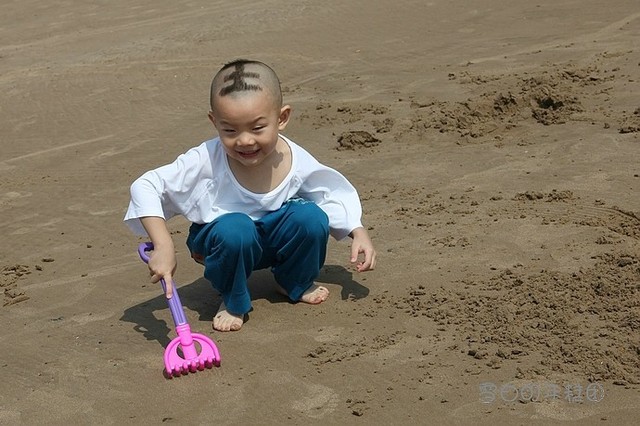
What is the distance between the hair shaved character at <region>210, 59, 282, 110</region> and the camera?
11.8ft

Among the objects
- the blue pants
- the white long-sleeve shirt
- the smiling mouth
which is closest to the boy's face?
the smiling mouth

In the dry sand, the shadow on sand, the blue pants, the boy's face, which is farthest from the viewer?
the shadow on sand

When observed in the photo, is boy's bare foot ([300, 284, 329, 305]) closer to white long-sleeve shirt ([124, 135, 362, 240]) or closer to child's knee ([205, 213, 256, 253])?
white long-sleeve shirt ([124, 135, 362, 240])

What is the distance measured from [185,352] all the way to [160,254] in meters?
0.35

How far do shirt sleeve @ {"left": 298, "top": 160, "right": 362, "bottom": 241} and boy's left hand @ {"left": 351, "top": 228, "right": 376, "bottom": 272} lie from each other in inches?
1.8

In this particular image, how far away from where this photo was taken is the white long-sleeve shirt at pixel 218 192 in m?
3.68

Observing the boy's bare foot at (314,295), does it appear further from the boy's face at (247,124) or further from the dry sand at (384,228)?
the boy's face at (247,124)

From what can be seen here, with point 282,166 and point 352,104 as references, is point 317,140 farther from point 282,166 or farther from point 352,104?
point 282,166

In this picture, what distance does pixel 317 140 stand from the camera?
6117 mm

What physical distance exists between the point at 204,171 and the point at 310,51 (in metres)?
4.73

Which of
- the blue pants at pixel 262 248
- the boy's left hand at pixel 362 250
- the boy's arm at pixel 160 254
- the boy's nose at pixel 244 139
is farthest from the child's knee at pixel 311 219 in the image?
the boy's arm at pixel 160 254

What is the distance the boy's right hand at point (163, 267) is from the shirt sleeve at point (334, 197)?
27.3 inches

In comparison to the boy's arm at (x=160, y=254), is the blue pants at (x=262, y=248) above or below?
below

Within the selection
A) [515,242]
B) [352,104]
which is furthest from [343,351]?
[352,104]
